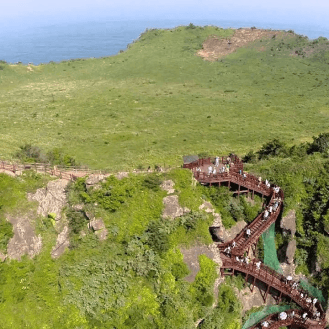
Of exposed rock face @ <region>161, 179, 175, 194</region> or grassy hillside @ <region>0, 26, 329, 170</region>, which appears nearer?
exposed rock face @ <region>161, 179, 175, 194</region>

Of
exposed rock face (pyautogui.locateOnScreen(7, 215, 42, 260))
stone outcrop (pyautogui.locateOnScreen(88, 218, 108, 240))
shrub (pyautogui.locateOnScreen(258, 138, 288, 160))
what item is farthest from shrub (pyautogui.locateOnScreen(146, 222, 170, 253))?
shrub (pyautogui.locateOnScreen(258, 138, 288, 160))

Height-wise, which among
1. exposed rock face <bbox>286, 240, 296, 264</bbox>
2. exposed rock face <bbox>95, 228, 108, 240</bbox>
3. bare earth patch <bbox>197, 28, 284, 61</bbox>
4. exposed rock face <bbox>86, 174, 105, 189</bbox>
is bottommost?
exposed rock face <bbox>286, 240, 296, 264</bbox>

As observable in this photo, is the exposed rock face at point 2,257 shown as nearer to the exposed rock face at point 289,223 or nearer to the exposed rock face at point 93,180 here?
the exposed rock face at point 93,180

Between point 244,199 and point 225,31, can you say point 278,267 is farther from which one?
point 225,31

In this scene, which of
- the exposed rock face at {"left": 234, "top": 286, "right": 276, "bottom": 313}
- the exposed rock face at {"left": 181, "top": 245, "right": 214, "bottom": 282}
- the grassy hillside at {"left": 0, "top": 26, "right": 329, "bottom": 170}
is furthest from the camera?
the grassy hillside at {"left": 0, "top": 26, "right": 329, "bottom": 170}

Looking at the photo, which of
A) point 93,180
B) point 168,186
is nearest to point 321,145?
point 168,186

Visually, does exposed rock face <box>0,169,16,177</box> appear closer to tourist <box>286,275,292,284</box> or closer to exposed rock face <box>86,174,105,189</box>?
exposed rock face <box>86,174,105,189</box>

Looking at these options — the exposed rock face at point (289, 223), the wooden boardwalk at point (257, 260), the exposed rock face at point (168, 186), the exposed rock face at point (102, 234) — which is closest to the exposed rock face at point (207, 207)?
the wooden boardwalk at point (257, 260)
